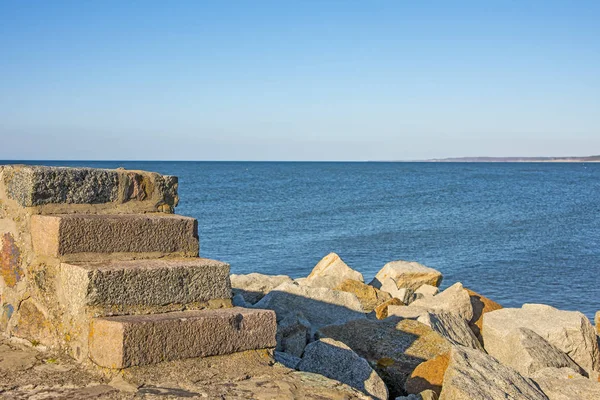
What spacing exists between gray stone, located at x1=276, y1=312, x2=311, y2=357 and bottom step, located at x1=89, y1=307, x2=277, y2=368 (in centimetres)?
180

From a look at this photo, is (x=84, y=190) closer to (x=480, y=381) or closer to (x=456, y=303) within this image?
(x=480, y=381)

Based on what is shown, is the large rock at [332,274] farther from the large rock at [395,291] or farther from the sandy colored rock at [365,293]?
the large rock at [395,291]

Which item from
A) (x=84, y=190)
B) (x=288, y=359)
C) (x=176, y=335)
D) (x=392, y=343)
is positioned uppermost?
(x=84, y=190)

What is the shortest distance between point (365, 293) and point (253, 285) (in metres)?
1.58

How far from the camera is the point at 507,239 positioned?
23.8m

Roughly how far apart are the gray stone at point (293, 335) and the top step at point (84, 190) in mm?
1864

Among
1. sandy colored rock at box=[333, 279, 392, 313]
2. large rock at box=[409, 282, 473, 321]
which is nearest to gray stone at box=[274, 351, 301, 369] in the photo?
large rock at box=[409, 282, 473, 321]

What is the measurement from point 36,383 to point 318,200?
37580 mm

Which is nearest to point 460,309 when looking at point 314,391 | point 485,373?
point 485,373

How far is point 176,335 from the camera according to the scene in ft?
12.1

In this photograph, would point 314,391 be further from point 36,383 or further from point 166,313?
point 36,383

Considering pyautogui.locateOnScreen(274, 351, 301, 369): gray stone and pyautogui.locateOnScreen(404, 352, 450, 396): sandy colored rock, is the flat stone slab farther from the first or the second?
pyautogui.locateOnScreen(404, 352, 450, 396): sandy colored rock

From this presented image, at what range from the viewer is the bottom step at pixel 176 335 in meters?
3.54

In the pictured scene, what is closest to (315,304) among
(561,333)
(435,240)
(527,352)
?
(527,352)
